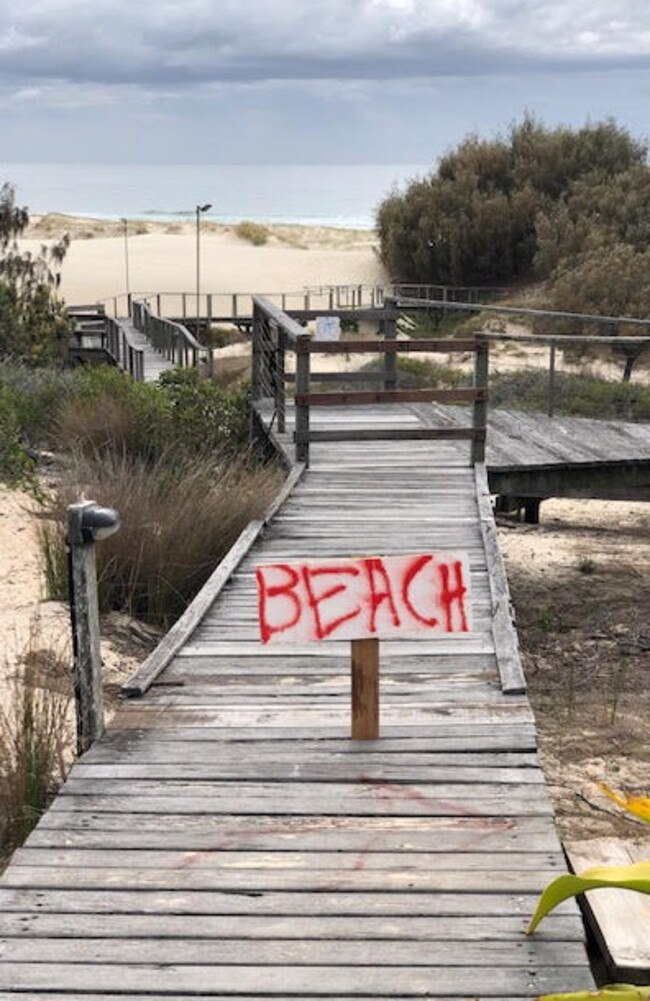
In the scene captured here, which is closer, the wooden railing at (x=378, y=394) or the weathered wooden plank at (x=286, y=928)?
the weathered wooden plank at (x=286, y=928)

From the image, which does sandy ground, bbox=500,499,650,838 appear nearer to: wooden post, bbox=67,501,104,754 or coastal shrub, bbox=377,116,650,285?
wooden post, bbox=67,501,104,754

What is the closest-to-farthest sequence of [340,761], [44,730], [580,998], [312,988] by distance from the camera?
[580,998] < [312,988] < [340,761] < [44,730]

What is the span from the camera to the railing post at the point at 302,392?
9.71 metres

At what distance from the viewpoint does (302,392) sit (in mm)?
9922

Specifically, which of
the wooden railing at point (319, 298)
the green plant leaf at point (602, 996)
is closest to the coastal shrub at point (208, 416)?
the green plant leaf at point (602, 996)

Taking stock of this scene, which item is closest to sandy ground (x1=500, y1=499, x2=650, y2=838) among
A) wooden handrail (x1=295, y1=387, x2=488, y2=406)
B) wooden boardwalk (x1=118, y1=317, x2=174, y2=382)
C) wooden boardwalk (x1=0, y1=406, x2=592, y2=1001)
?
wooden boardwalk (x1=0, y1=406, x2=592, y2=1001)

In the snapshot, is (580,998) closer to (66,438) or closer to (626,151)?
(66,438)

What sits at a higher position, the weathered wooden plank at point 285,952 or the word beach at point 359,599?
the word beach at point 359,599

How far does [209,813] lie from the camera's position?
13.8 ft

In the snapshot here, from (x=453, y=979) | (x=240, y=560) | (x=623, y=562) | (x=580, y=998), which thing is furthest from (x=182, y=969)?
(x=623, y=562)

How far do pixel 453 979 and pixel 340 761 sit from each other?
138 cm

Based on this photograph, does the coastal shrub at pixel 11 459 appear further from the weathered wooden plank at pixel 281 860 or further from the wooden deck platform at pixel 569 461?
the weathered wooden plank at pixel 281 860

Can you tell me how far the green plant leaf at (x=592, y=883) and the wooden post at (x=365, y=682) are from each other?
1.38m

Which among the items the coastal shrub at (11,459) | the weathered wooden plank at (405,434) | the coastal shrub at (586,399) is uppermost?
the weathered wooden plank at (405,434)
